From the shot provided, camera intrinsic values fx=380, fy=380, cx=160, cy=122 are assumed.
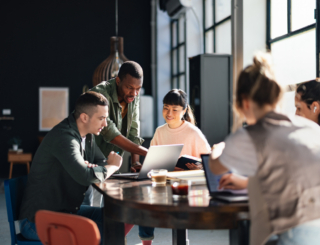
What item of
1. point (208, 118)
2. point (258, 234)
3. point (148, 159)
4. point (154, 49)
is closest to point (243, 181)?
point (258, 234)

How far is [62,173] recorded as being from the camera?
203 centimetres

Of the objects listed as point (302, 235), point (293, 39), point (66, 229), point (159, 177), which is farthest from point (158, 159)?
point (293, 39)

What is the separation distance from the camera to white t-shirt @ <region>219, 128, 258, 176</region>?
1170 millimetres

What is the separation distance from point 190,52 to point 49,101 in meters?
3.63

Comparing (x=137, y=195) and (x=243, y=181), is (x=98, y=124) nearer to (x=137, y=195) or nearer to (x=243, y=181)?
(x=137, y=195)

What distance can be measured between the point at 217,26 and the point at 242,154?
5.41m

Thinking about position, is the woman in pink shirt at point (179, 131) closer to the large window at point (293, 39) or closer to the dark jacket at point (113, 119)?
the dark jacket at point (113, 119)

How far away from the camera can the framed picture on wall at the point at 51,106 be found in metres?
8.80

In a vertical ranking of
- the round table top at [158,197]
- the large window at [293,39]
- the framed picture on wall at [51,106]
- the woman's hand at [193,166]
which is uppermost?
the large window at [293,39]

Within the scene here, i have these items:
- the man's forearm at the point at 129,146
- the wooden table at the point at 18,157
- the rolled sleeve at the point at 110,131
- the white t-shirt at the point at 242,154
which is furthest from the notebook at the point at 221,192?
the wooden table at the point at 18,157

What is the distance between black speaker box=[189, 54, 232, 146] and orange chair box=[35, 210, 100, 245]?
3.60 meters

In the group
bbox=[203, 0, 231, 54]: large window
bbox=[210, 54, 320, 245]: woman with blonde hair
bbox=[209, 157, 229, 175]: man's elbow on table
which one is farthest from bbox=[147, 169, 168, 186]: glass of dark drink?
bbox=[203, 0, 231, 54]: large window

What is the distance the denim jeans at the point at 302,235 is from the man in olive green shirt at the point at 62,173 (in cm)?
105

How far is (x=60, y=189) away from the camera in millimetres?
1989
